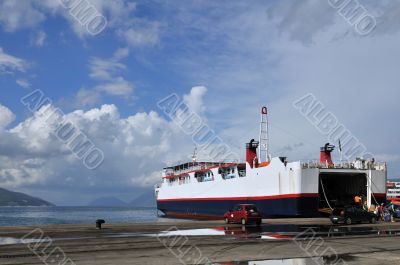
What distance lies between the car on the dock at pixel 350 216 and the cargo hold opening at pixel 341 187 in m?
11.5

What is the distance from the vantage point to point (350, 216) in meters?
35.4

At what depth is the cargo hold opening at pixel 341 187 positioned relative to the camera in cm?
4950

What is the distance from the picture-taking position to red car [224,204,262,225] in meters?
33.5

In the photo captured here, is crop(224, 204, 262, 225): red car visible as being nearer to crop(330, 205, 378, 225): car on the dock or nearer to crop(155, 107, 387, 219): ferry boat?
crop(330, 205, 378, 225): car on the dock

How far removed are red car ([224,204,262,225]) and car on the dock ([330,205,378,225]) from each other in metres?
5.75

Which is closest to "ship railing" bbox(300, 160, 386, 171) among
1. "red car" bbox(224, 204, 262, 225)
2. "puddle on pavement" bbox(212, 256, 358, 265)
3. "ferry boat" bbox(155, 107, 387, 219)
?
"ferry boat" bbox(155, 107, 387, 219)

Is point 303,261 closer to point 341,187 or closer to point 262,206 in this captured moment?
point 262,206

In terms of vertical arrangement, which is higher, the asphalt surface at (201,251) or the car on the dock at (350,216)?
the asphalt surface at (201,251)

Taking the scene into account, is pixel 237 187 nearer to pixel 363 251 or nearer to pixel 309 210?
pixel 309 210

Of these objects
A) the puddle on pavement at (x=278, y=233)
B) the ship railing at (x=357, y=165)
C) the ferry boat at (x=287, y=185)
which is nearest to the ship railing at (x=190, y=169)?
the ferry boat at (x=287, y=185)

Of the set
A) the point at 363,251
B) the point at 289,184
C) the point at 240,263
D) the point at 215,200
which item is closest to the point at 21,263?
the point at 240,263

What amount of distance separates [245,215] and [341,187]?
23532 mm

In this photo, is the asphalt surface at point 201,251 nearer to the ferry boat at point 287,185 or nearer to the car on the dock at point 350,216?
the car on the dock at point 350,216

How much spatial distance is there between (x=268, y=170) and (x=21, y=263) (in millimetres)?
39068
